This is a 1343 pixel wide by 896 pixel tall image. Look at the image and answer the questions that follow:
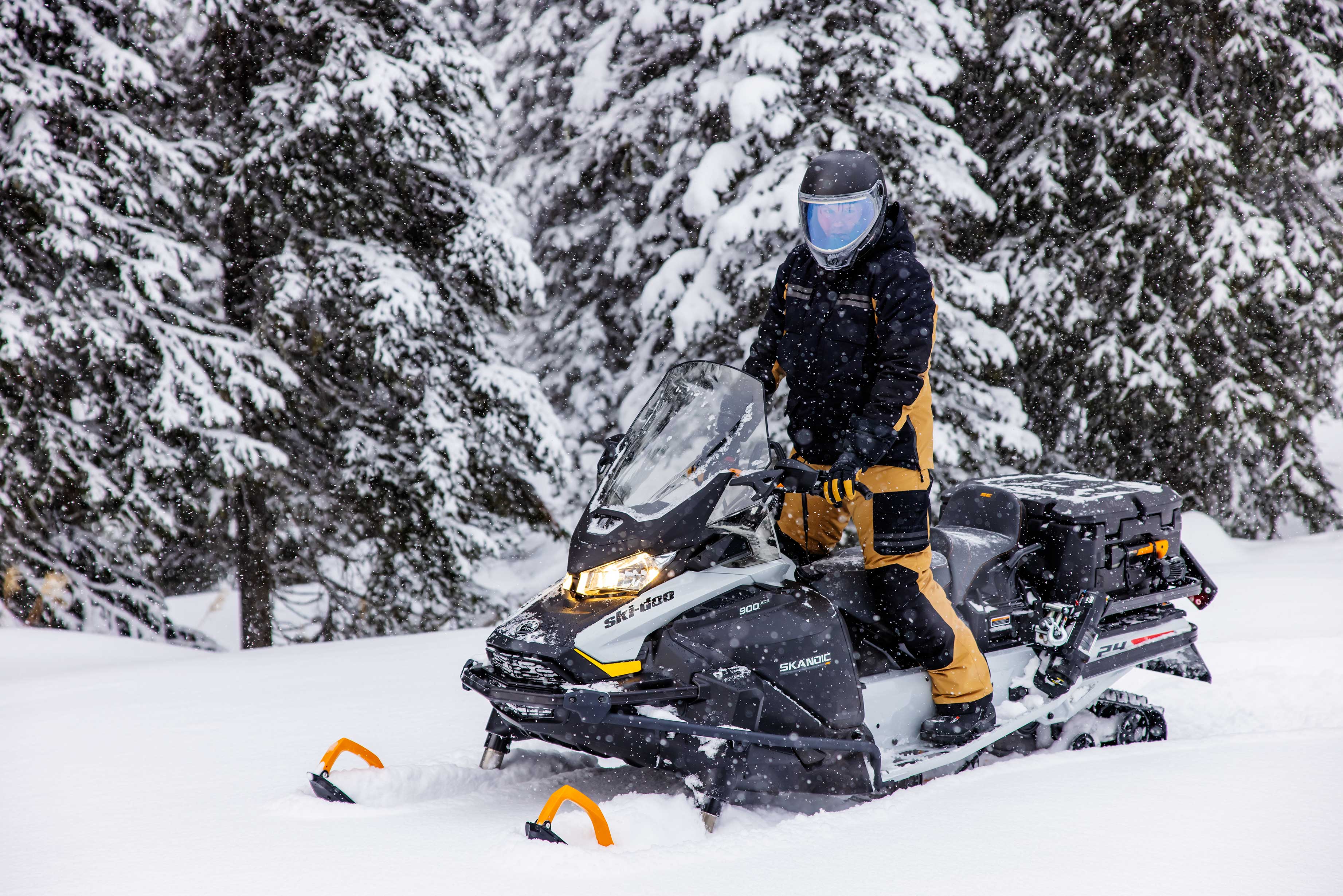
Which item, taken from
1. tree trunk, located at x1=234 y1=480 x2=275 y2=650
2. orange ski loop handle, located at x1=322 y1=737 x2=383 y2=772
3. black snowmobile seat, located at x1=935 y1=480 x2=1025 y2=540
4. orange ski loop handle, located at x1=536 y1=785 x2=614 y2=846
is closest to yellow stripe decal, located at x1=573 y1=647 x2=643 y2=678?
orange ski loop handle, located at x1=536 y1=785 x2=614 y2=846

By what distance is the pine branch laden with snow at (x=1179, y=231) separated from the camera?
990 centimetres

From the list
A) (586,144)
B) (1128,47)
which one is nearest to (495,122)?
(586,144)

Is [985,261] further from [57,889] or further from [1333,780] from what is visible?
[57,889]

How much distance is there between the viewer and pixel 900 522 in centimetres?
324

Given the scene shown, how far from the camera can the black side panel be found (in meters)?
2.93

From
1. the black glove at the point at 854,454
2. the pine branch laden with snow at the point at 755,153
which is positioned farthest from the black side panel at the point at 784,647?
the pine branch laden with snow at the point at 755,153

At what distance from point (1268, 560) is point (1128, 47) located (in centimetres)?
572

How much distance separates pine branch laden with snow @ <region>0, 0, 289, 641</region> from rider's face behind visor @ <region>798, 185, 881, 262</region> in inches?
209

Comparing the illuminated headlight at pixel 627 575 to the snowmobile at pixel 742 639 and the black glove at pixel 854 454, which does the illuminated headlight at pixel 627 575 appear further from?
the black glove at pixel 854 454

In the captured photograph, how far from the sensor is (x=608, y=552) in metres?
2.93

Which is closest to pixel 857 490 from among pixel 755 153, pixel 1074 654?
pixel 1074 654

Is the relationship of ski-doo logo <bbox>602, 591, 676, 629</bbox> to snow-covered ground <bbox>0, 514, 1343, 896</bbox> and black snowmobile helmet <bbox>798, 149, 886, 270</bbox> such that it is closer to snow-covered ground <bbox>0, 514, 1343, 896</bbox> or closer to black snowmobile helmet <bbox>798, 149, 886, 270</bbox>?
snow-covered ground <bbox>0, 514, 1343, 896</bbox>

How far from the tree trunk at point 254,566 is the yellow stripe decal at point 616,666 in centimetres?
602

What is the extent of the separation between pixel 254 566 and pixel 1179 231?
9.69 meters
